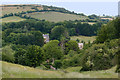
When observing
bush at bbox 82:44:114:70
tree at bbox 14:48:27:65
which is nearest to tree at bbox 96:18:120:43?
bush at bbox 82:44:114:70

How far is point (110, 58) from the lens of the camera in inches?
1375

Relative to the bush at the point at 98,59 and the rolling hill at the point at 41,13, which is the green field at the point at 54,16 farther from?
the bush at the point at 98,59

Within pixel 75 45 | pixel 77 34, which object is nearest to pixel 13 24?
pixel 77 34

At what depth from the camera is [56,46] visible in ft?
222

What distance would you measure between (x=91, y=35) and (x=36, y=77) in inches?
5019

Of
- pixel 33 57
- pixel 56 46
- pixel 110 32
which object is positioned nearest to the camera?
pixel 33 57

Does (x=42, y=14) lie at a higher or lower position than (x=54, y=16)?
higher

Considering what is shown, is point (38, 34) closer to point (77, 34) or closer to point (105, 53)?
point (77, 34)

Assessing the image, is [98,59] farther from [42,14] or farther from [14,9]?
[14,9]

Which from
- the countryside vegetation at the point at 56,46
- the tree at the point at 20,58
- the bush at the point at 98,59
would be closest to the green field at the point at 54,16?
the countryside vegetation at the point at 56,46

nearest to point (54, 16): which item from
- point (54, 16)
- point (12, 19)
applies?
point (54, 16)

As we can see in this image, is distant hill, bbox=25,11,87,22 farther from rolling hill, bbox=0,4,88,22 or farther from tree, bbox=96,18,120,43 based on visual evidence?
tree, bbox=96,18,120,43

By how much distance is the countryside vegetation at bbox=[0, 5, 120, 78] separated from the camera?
68.0 feet

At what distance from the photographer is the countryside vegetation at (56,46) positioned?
2074 centimetres
